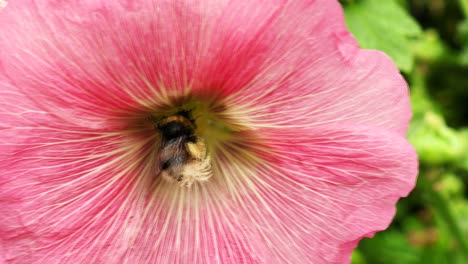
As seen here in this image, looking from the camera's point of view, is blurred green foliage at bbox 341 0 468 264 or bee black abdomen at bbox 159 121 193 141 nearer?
bee black abdomen at bbox 159 121 193 141

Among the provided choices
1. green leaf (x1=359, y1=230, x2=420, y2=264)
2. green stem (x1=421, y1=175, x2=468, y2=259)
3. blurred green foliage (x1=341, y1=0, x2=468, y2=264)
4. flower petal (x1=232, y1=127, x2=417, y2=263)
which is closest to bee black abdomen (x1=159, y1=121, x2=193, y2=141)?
flower petal (x1=232, y1=127, x2=417, y2=263)

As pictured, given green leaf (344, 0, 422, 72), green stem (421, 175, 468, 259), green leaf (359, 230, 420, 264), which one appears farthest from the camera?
green leaf (359, 230, 420, 264)

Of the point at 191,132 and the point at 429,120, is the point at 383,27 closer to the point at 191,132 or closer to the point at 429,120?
the point at 429,120

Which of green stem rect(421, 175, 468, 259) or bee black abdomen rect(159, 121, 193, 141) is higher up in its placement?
bee black abdomen rect(159, 121, 193, 141)

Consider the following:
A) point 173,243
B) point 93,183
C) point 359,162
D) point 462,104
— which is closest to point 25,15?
point 93,183

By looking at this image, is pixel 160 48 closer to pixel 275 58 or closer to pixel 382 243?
pixel 275 58

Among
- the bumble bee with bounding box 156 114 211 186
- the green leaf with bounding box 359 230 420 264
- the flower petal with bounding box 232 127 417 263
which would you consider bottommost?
the green leaf with bounding box 359 230 420 264

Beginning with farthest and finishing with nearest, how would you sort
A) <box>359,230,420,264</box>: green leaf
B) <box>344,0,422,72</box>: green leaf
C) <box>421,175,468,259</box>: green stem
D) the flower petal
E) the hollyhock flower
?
<box>359,230,420,264</box>: green leaf, <box>421,175,468,259</box>: green stem, <box>344,0,422,72</box>: green leaf, the flower petal, the hollyhock flower

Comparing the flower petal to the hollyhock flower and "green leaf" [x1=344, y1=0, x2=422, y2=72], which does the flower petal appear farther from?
"green leaf" [x1=344, y1=0, x2=422, y2=72]
